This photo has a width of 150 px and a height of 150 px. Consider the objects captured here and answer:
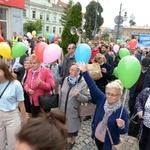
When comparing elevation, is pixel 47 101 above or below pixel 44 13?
below

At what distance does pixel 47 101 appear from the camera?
11.1 feet

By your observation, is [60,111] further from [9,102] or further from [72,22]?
[72,22]

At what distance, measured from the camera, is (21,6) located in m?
16.5

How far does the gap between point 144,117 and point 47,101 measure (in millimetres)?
1631

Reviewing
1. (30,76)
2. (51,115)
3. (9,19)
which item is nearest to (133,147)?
(30,76)

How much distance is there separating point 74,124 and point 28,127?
248cm

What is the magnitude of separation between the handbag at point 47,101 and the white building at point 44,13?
47.1 m

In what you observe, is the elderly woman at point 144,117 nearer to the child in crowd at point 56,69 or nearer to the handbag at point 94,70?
the handbag at point 94,70

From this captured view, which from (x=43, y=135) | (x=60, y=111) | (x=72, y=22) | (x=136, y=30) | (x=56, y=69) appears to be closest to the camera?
(x=43, y=135)

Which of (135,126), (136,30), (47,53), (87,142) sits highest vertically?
(136,30)

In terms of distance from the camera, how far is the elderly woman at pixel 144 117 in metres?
2.88

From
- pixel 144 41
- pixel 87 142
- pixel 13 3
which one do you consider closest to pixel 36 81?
pixel 87 142

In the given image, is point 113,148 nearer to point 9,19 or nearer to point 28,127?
point 28,127

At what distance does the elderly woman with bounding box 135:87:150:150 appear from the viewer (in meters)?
2.88
